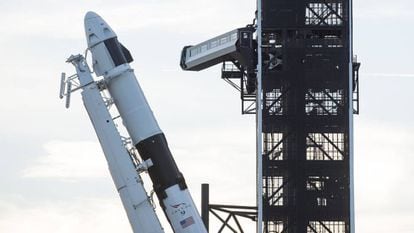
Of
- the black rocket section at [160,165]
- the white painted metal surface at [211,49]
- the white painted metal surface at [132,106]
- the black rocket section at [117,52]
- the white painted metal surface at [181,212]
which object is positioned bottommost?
the white painted metal surface at [181,212]

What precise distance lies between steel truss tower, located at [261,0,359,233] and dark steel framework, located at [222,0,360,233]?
0.04 metres

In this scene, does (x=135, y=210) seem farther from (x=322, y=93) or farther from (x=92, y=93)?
(x=322, y=93)

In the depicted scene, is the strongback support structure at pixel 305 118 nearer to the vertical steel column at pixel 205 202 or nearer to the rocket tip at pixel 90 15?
the vertical steel column at pixel 205 202

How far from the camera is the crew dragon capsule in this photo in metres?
61.9

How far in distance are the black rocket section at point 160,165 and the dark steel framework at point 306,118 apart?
24.7 ft

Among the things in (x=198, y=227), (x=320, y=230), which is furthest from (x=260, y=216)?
(x=198, y=227)

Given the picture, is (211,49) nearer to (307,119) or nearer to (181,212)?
(307,119)

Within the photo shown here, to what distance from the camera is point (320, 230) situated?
69188 mm

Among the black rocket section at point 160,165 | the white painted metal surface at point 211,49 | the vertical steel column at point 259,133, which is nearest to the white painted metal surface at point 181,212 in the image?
the black rocket section at point 160,165

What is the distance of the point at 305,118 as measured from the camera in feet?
227

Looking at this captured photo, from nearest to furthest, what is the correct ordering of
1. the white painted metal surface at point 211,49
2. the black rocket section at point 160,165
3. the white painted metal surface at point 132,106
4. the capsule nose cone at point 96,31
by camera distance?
the black rocket section at point 160,165 → the white painted metal surface at point 132,106 → the capsule nose cone at point 96,31 → the white painted metal surface at point 211,49

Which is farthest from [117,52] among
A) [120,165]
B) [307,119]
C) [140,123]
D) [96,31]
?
[307,119]

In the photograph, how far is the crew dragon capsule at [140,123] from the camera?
61.9 m

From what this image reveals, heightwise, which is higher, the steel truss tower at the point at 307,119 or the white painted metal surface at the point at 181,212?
the steel truss tower at the point at 307,119
